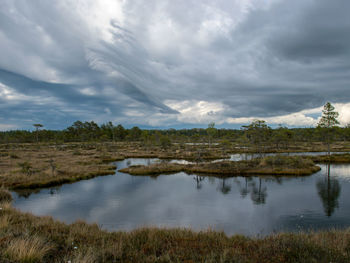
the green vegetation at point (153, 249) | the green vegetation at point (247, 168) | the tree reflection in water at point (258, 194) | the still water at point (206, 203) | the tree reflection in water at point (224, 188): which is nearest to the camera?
the green vegetation at point (153, 249)

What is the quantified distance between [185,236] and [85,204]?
1568cm

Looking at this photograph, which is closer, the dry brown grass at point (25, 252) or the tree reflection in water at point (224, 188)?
the dry brown grass at point (25, 252)

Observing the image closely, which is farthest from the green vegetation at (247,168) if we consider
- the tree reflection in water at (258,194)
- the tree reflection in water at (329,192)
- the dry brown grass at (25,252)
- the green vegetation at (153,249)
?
the dry brown grass at (25,252)

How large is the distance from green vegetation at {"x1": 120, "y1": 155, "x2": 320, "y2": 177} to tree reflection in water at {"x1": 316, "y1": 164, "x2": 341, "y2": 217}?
516 centimetres

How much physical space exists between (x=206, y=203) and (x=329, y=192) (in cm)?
1624

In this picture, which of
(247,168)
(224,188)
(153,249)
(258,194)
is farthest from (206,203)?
(247,168)

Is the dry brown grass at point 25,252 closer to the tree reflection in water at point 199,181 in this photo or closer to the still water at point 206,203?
the still water at point 206,203

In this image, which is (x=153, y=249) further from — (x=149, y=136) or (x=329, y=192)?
(x=149, y=136)

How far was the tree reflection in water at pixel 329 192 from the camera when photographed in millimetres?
20172

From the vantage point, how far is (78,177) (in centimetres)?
3312

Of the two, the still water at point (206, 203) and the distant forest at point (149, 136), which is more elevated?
the distant forest at point (149, 136)

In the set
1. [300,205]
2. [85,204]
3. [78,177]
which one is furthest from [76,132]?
[300,205]

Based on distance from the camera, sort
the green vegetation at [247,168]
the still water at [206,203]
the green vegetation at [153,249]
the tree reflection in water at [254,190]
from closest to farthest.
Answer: the green vegetation at [153,249] → the still water at [206,203] → the tree reflection in water at [254,190] → the green vegetation at [247,168]

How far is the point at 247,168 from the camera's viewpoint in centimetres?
3869
